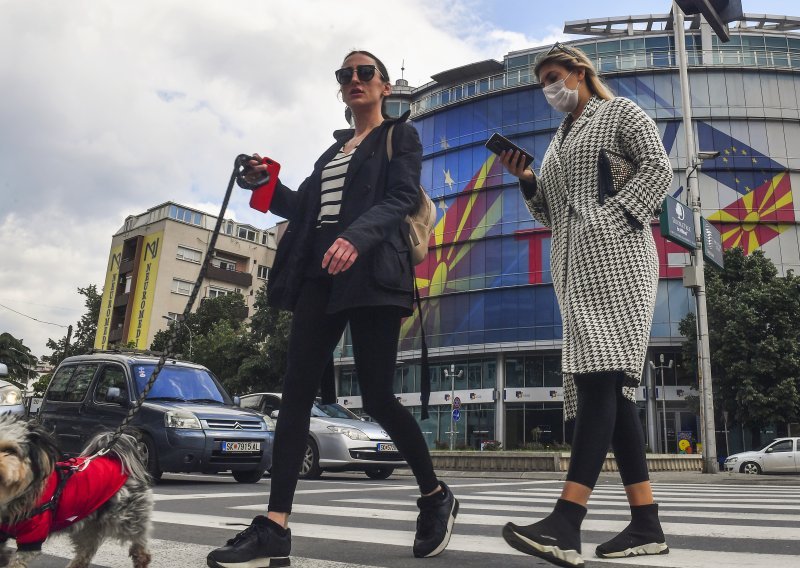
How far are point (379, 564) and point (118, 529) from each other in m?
0.97

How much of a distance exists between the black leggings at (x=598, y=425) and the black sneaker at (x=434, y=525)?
23.3 inches

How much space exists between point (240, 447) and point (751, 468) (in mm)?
23048

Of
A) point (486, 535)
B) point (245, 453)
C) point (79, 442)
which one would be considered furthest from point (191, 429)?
point (486, 535)

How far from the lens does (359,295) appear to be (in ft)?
9.55

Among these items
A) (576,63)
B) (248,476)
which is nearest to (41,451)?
(576,63)

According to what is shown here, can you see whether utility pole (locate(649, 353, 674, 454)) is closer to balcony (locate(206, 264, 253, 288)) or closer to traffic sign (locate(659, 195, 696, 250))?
traffic sign (locate(659, 195, 696, 250))

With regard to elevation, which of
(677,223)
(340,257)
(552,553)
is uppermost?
(677,223)

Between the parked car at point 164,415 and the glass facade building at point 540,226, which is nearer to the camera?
the parked car at point 164,415

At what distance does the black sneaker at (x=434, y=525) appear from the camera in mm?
2951

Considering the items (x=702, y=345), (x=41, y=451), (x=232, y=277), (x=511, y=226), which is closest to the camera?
(x=41, y=451)

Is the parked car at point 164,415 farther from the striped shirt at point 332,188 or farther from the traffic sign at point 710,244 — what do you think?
the traffic sign at point 710,244

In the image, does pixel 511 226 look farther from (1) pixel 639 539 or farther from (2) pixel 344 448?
(1) pixel 639 539

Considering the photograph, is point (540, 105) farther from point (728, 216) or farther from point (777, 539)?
point (777, 539)

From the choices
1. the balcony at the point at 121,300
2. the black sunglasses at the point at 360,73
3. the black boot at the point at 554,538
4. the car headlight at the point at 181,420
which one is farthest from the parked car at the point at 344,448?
the balcony at the point at 121,300
